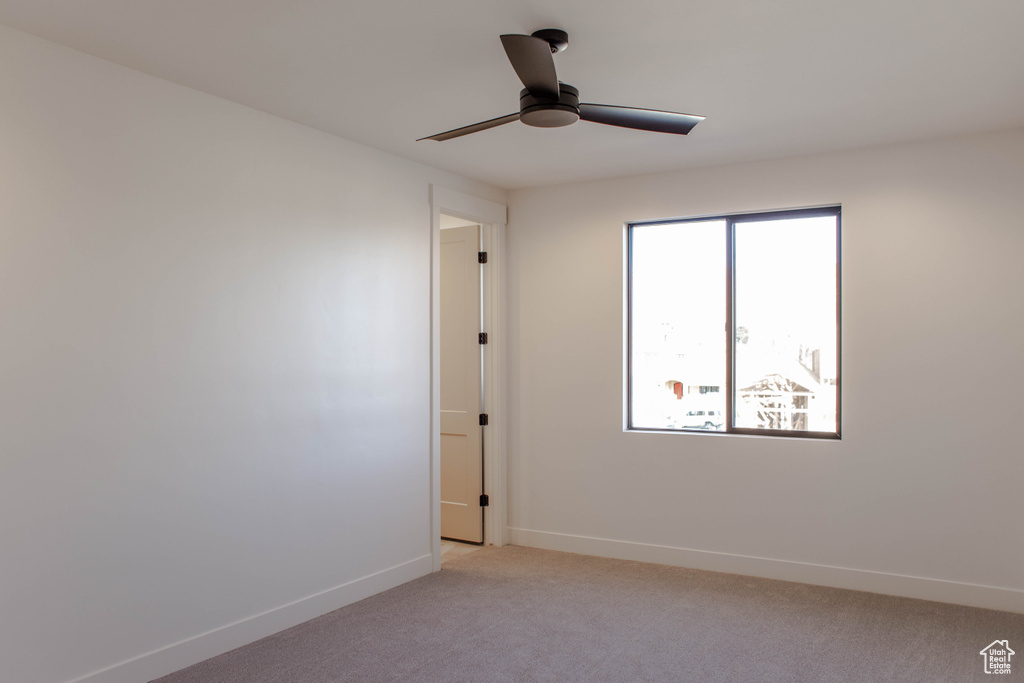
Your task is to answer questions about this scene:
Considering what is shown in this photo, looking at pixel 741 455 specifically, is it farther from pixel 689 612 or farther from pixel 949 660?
pixel 949 660

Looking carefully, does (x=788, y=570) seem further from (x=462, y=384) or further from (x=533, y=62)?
(x=533, y=62)

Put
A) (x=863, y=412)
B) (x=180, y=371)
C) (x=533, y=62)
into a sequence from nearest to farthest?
1. (x=533, y=62)
2. (x=180, y=371)
3. (x=863, y=412)

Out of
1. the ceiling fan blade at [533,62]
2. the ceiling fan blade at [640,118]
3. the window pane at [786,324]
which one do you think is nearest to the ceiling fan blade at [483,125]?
the ceiling fan blade at [533,62]

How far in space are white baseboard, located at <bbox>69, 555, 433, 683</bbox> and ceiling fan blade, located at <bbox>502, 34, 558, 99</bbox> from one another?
9.07ft

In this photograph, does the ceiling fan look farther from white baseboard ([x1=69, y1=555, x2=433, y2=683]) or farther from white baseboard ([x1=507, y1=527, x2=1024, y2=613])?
white baseboard ([x1=507, y1=527, x2=1024, y2=613])

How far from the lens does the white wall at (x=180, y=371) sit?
8.70 feet

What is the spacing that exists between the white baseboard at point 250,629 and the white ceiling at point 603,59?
98.4 inches

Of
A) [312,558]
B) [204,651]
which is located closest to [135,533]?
[204,651]

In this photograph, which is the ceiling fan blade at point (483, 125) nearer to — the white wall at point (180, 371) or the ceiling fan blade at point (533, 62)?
the ceiling fan blade at point (533, 62)

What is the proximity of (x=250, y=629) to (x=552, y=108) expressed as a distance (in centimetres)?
277

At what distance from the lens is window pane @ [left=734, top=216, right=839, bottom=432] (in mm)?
4367
